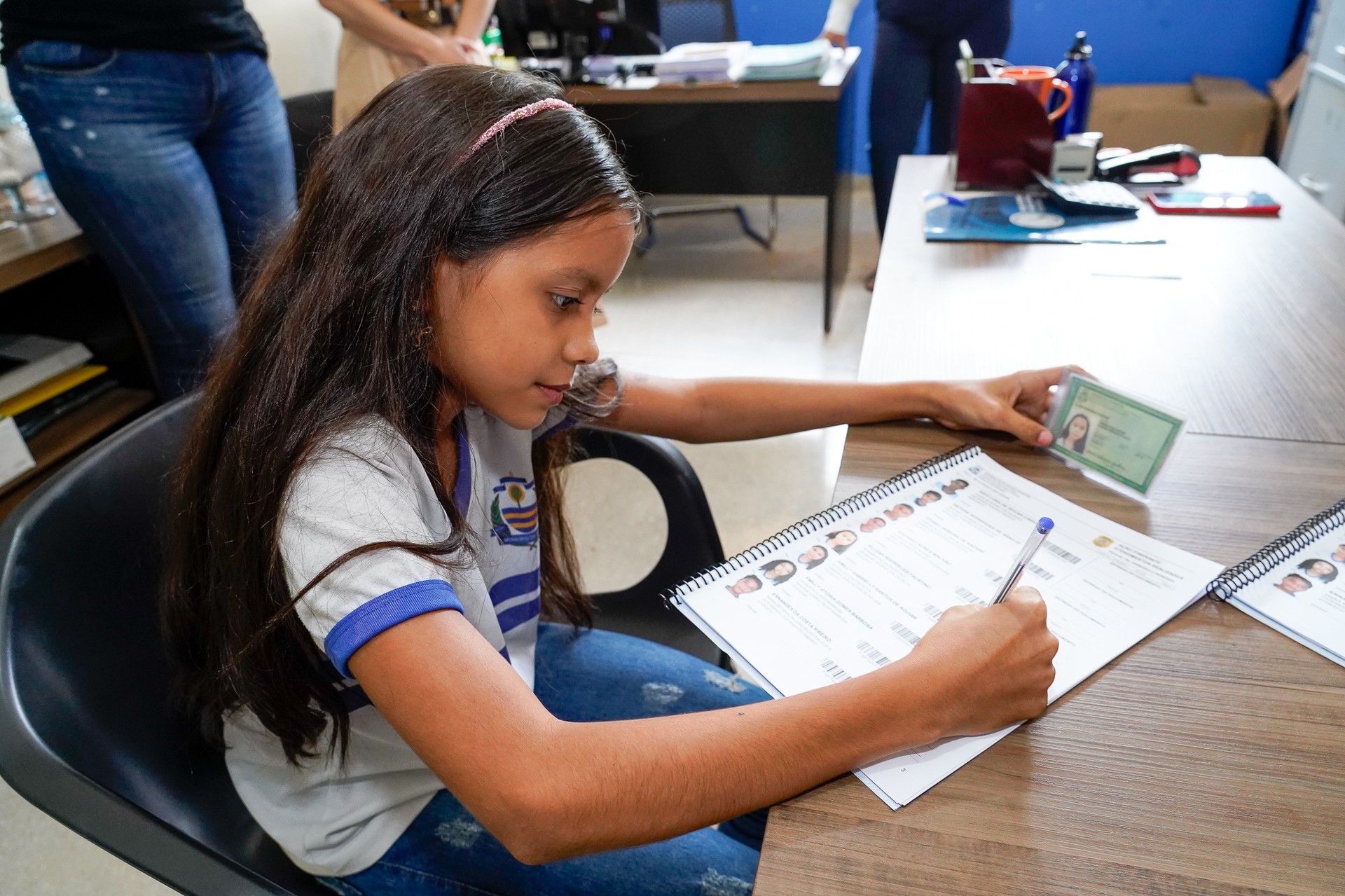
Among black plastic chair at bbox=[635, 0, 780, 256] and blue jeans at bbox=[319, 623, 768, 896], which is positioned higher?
black plastic chair at bbox=[635, 0, 780, 256]

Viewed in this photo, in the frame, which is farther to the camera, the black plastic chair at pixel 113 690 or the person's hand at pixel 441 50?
the person's hand at pixel 441 50

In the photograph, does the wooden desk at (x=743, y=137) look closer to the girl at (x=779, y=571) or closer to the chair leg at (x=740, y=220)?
the chair leg at (x=740, y=220)

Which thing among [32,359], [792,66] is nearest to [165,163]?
[32,359]

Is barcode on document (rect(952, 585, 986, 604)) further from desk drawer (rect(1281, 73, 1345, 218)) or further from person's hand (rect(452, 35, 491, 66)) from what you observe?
desk drawer (rect(1281, 73, 1345, 218))

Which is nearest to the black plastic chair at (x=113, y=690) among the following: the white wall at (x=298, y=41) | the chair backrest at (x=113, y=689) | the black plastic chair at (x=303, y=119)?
the chair backrest at (x=113, y=689)

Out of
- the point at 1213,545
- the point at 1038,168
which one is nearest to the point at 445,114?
the point at 1213,545

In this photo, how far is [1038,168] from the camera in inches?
64.0

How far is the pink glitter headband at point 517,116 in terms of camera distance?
0.66 meters

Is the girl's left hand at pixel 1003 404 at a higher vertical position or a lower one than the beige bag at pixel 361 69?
lower

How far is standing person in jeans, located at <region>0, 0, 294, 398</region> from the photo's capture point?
1.36m

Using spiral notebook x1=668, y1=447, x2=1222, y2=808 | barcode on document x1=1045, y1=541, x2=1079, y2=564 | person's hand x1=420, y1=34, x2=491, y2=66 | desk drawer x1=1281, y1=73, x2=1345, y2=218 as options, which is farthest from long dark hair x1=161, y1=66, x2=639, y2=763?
desk drawer x1=1281, y1=73, x2=1345, y2=218

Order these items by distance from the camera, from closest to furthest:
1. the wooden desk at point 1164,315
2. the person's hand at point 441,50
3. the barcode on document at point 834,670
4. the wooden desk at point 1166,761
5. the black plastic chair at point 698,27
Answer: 1. the wooden desk at point 1166,761
2. the barcode on document at point 834,670
3. the wooden desk at point 1164,315
4. the person's hand at point 441,50
5. the black plastic chair at point 698,27

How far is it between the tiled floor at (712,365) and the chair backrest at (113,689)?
781 millimetres

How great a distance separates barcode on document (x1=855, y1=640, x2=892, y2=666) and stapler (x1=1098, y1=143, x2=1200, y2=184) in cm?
140
